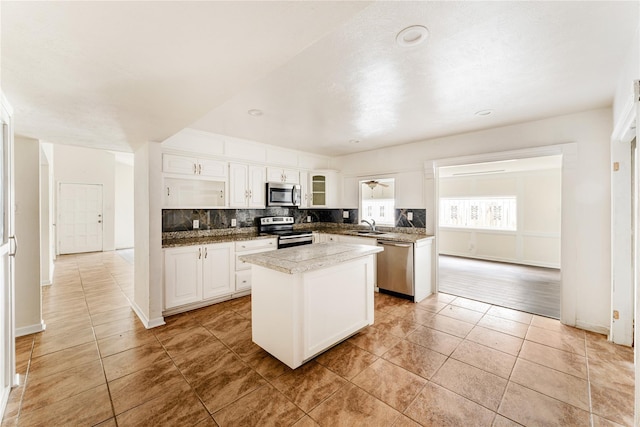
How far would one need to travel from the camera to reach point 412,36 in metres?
1.58

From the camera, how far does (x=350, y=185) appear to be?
5.18m

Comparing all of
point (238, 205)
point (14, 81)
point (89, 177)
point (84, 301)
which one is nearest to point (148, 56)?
point (14, 81)

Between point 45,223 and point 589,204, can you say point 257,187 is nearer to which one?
point 45,223

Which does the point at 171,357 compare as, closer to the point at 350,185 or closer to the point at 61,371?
the point at 61,371

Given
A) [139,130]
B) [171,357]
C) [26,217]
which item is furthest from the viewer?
[26,217]

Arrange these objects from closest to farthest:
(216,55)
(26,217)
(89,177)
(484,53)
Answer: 1. (216,55)
2. (484,53)
3. (26,217)
4. (89,177)

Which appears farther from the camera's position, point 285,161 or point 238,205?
point 285,161

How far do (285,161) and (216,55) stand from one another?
3.41 meters

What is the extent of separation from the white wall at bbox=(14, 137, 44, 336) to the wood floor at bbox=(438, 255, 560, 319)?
5319 millimetres

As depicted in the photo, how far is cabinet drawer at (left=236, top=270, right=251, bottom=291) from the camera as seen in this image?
3.77 metres

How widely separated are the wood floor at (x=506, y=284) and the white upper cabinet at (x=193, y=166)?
3.97 meters

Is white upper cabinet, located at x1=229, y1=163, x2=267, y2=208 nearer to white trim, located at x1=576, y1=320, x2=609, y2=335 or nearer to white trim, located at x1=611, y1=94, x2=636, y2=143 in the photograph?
white trim, located at x1=611, y1=94, x2=636, y2=143

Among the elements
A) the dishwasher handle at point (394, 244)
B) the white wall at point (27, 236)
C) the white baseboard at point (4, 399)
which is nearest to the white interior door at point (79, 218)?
the white wall at point (27, 236)

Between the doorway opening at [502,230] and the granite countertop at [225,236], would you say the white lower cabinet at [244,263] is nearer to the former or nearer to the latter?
the granite countertop at [225,236]
